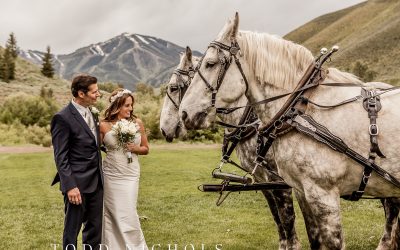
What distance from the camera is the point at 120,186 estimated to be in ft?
20.5

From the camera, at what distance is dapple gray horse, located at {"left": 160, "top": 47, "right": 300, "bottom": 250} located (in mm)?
6059

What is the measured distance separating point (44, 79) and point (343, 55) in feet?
244

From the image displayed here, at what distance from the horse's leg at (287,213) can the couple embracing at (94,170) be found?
82.2 inches

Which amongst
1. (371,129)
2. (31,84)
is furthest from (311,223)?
(31,84)

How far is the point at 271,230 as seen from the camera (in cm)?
925

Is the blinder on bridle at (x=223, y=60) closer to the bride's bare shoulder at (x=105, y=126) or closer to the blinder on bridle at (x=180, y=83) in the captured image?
the bride's bare shoulder at (x=105, y=126)

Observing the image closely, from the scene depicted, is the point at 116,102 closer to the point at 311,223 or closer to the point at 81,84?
the point at 81,84

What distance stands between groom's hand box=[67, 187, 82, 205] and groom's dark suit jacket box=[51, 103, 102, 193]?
0.05 metres

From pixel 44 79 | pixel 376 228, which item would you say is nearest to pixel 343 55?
pixel 44 79

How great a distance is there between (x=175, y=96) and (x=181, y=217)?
4.36m

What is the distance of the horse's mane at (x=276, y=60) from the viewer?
14.4 ft

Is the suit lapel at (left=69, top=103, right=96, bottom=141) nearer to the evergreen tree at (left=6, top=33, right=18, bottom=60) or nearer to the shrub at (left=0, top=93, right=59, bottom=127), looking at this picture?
the shrub at (left=0, top=93, right=59, bottom=127)

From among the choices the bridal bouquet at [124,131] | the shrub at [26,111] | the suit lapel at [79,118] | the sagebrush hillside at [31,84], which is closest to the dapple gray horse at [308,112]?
the suit lapel at [79,118]

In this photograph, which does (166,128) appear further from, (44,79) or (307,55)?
(44,79)
